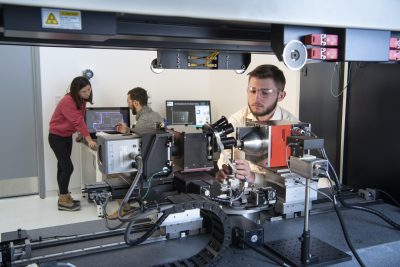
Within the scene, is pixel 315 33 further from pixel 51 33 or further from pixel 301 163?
pixel 51 33

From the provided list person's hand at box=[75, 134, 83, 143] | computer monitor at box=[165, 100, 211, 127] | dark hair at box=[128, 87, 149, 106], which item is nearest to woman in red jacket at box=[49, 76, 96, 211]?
person's hand at box=[75, 134, 83, 143]

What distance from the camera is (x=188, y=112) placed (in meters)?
4.40

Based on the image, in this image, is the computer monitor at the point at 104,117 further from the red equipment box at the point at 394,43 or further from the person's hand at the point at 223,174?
the red equipment box at the point at 394,43

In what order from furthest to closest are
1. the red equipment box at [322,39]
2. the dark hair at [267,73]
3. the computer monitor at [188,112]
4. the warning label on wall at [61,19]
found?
the computer monitor at [188,112]
the dark hair at [267,73]
the red equipment box at [322,39]
the warning label on wall at [61,19]

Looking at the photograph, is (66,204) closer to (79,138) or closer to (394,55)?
(79,138)

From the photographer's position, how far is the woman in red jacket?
3.41m

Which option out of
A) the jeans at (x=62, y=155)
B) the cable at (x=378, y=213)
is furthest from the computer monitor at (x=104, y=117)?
the cable at (x=378, y=213)

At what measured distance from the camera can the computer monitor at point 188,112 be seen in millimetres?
4352

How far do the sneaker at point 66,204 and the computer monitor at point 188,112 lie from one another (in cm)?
138

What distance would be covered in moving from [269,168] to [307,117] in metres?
1.44

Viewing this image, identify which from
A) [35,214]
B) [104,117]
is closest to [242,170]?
[35,214]

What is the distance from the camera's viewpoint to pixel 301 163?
93 centimetres

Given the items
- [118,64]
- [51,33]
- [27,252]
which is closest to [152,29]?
[51,33]

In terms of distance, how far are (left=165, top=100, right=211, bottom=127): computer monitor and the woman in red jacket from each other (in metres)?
1.07
